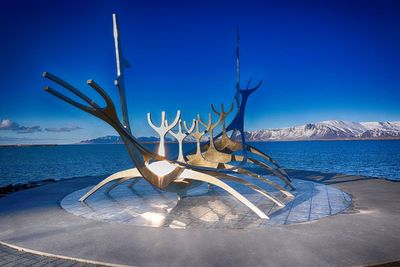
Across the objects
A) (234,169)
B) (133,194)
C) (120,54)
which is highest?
(120,54)

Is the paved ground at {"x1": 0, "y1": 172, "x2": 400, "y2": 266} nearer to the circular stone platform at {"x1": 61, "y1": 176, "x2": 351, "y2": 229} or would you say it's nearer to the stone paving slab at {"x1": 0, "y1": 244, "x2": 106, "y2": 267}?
the stone paving slab at {"x1": 0, "y1": 244, "x2": 106, "y2": 267}

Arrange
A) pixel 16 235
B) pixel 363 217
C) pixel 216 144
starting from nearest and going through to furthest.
A: pixel 16 235
pixel 363 217
pixel 216 144

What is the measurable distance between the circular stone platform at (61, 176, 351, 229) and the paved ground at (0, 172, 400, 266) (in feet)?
2.13

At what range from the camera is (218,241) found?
22.9 ft

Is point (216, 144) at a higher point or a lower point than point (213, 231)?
higher

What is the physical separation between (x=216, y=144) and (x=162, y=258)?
9902 millimetres

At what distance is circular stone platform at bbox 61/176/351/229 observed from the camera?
8.87m

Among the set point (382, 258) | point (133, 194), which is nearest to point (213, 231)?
point (382, 258)

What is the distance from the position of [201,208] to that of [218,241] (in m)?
3.88

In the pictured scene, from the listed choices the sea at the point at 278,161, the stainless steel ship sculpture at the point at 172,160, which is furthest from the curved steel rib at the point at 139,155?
the sea at the point at 278,161

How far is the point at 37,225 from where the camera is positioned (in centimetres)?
853

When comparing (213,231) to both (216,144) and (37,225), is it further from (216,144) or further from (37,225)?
(216,144)

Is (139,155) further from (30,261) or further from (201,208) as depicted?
(30,261)

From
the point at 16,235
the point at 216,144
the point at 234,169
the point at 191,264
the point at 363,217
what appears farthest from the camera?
the point at 216,144
